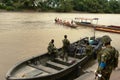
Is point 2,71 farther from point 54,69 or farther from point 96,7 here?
point 96,7

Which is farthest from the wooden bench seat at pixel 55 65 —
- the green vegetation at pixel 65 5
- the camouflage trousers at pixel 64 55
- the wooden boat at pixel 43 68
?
the green vegetation at pixel 65 5

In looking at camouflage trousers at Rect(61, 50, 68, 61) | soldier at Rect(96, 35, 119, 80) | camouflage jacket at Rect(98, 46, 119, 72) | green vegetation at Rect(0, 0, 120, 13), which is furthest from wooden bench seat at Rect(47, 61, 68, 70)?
green vegetation at Rect(0, 0, 120, 13)

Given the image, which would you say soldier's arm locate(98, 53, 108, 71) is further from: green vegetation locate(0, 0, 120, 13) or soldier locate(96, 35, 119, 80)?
green vegetation locate(0, 0, 120, 13)

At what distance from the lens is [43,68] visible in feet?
35.1

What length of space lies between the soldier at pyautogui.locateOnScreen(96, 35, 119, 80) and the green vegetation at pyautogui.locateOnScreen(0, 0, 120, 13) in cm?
5959

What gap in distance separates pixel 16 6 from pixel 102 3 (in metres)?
31.7

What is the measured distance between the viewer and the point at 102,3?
84.1 metres

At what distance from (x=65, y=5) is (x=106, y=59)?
6759 centimetres

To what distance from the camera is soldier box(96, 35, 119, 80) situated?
19.0 ft

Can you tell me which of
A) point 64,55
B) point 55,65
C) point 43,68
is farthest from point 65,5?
point 43,68

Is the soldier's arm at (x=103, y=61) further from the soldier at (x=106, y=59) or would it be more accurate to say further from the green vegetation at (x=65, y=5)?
the green vegetation at (x=65, y=5)

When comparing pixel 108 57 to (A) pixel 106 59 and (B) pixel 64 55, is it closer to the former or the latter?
(A) pixel 106 59

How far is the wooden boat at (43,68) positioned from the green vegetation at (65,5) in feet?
176

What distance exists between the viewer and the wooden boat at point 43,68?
9203 mm
